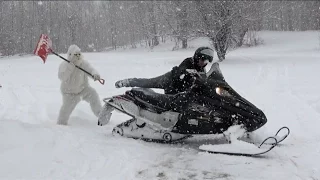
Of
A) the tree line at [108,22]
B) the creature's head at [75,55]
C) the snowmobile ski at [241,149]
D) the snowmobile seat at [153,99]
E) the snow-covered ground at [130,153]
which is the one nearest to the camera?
the snow-covered ground at [130,153]

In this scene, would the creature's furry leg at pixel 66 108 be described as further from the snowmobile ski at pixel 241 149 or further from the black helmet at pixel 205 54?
the snowmobile ski at pixel 241 149

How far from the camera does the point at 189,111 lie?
5.27 m

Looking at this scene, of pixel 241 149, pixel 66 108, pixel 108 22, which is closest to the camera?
pixel 241 149

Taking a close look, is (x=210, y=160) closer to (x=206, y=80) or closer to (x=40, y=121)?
(x=206, y=80)

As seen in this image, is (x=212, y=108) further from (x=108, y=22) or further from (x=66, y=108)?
(x=108, y=22)

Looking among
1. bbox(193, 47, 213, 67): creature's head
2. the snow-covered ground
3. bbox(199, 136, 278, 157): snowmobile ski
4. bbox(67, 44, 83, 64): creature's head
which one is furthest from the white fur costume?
bbox(199, 136, 278, 157): snowmobile ski

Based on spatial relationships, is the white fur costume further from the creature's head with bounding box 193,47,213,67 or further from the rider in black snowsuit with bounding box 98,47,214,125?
the creature's head with bounding box 193,47,213,67

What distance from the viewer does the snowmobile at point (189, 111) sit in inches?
194

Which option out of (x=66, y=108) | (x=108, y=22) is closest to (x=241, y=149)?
(x=66, y=108)

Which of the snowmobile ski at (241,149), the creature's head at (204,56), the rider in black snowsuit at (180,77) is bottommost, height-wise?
the snowmobile ski at (241,149)

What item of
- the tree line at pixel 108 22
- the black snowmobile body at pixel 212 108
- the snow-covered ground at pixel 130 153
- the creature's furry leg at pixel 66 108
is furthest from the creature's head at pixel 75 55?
the tree line at pixel 108 22

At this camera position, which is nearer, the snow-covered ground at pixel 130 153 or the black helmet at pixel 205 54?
the snow-covered ground at pixel 130 153

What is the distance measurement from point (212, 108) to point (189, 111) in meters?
0.36

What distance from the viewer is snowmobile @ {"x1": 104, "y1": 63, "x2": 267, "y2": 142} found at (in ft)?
16.2
